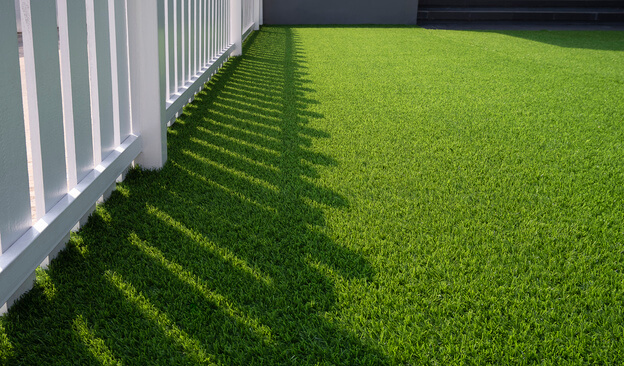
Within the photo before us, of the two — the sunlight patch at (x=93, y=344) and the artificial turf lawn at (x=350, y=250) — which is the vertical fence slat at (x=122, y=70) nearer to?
the artificial turf lawn at (x=350, y=250)

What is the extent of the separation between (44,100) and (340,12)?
1450 centimetres

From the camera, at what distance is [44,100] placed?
1.63 m

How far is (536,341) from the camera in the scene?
56.9 inches

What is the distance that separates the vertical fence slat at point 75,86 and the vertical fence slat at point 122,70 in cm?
39

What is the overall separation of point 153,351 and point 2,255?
49 cm

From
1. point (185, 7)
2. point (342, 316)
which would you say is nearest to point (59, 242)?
point (342, 316)

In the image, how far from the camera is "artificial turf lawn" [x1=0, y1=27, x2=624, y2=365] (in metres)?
1.43

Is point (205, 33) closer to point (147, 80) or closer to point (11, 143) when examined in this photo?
point (147, 80)

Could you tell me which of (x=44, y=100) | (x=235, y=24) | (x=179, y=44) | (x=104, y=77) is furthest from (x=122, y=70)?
(x=235, y=24)

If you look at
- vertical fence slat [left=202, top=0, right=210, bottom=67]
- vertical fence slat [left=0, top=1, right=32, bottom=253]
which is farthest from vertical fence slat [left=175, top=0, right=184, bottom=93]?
vertical fence slat [left=0, top=1, right=32, bottom=253]

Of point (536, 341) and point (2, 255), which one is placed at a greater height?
point (2, 255)

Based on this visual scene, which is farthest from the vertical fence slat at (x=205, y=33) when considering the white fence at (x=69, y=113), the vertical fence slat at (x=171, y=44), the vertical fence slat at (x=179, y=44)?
the white fence at (x=69, y=113)

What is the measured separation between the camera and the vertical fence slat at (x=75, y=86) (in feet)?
5.86

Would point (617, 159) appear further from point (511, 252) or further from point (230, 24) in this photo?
point (230, 24)
